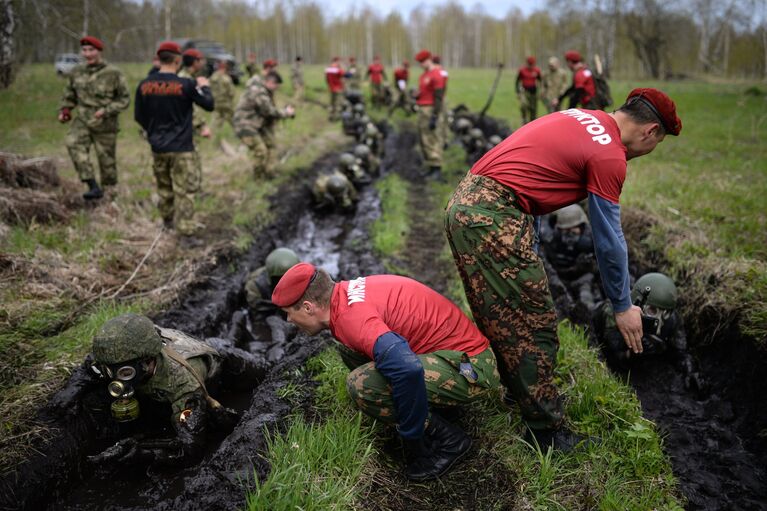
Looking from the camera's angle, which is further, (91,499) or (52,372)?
(52,372)

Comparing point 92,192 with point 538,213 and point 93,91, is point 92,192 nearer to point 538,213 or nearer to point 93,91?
point 93,91

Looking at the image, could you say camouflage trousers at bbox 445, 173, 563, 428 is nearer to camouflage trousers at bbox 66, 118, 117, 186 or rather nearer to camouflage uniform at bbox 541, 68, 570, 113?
camouflage trousers at bbox 66, 118, 117, 186

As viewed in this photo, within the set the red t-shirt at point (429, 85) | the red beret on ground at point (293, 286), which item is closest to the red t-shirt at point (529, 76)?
the red t-shirt at point (429, 85)

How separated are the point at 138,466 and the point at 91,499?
0.97 feet

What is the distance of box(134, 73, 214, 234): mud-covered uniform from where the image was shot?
6039mm

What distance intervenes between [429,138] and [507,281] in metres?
7.94

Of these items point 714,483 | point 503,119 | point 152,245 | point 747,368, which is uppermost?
point 503,119

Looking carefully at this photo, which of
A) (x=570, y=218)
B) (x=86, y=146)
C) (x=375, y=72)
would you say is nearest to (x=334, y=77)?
(x=375, y=72)

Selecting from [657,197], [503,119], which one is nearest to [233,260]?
[657,197]

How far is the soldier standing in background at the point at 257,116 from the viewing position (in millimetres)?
9148

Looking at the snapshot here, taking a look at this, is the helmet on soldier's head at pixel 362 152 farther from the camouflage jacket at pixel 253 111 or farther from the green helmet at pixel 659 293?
the green helmet at pixel 659 293

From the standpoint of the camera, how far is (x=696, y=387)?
4.22 metres

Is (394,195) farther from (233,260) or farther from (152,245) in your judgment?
(152,245)

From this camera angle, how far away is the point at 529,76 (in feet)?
42.1
